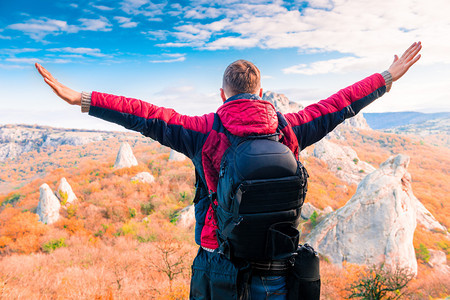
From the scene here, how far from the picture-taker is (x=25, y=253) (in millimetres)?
14570

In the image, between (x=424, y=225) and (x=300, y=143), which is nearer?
(x=300, y=143)

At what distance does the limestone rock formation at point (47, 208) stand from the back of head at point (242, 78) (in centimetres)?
2213

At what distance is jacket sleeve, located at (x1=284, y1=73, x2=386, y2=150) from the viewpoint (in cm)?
220

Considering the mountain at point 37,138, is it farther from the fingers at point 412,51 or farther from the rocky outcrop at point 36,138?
the fingers at point 412,51

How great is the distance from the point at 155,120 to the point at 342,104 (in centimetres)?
179

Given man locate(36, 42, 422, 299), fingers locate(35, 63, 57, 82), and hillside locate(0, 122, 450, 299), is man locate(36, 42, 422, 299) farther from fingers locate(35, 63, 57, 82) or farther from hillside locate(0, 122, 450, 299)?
hillside locate(0, 122, 450, 299)

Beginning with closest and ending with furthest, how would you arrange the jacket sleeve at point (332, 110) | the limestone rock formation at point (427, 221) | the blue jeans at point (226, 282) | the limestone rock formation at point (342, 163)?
the blue jeans at point (226, 282), the jacket sleeve at point (332, 110), the limestone rock formation at point (427, 221), the limestone rock formation at point (342, 163)

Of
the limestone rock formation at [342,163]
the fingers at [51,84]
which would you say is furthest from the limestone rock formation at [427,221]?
the fingers at [51,84]

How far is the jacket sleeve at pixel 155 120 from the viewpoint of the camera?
177 centimetres

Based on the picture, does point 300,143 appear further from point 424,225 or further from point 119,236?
point 424,225

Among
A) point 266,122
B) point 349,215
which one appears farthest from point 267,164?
point 349,215

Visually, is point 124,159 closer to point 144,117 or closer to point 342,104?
point 144,117

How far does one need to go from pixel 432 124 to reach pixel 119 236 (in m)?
198

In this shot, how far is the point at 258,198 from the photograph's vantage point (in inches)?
62.6
